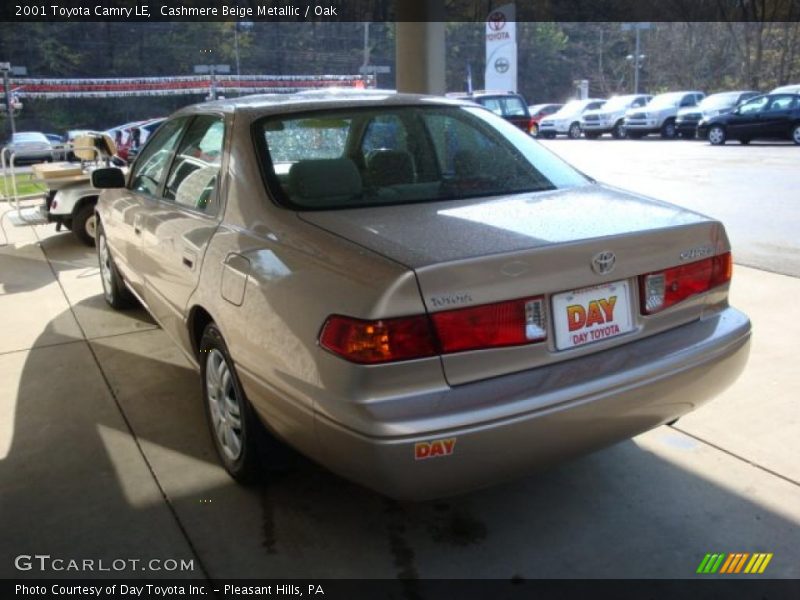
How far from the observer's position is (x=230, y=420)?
309 cm

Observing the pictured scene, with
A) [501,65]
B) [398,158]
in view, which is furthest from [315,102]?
[501,65]

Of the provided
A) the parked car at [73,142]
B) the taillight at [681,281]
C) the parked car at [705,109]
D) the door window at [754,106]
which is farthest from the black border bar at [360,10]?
the taillight at [681,281]

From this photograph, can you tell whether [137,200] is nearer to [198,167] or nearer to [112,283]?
[198,167]

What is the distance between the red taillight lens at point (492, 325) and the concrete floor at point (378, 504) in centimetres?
85

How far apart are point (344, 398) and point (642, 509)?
1.42 metres

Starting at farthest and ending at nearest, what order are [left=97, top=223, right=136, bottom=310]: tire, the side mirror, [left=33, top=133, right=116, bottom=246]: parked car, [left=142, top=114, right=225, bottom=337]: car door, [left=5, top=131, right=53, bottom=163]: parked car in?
[left=5, top=131, right=53, bottom=163]: parked car < [left=33, top=133, right=116, bottom=246]: parked car < [left=97, top=223, right=136, bottom=310]: tire < the side mirror < [left=142, top=114, right=225, bottom=337]: car door

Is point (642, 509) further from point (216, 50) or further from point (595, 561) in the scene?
point (216, 50)

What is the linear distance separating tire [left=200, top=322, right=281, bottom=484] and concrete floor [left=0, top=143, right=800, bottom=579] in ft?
0.36

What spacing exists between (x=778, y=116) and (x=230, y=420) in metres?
21.7

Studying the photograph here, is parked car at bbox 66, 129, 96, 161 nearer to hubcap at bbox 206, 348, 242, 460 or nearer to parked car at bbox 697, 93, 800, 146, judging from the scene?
hubcap at bbox 206, 348, 242, 460

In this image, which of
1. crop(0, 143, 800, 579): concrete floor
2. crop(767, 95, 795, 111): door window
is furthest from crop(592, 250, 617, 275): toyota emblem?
crop(767, 95, 795, 111): door window

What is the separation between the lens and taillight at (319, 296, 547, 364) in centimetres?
216

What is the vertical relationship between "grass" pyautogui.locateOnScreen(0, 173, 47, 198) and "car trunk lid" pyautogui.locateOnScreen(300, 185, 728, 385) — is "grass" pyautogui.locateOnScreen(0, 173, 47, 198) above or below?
below

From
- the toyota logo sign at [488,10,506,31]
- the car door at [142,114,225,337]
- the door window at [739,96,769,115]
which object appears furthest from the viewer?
the toyota logo sign at [488,10,506,31]
